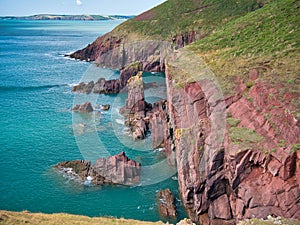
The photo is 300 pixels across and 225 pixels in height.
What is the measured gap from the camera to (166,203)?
38.6 metres

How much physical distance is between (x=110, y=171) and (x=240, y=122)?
18.0 metres

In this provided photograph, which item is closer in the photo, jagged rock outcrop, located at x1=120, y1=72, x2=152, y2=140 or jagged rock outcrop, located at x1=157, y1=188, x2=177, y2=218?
jagged rock outcrop, located at x1=157, y1=188, x2=177, y2=218

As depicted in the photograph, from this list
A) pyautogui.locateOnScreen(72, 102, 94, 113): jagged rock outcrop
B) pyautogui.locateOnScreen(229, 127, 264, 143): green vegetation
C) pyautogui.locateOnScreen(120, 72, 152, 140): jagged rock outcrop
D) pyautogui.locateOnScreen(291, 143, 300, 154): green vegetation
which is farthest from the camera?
pyautogui.locateOnScreen(72, 102, 94, 113): jagged rock outcrop

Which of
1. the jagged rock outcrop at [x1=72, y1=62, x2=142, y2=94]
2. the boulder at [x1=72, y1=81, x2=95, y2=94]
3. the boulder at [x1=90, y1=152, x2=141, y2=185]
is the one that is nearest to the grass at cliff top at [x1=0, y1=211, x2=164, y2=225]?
the boulder at [x1=90, y1=152, x2=141, y2=185]

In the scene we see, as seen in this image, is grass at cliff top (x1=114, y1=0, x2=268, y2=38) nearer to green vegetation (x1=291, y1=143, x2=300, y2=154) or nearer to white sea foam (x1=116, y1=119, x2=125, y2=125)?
white sea foam (x1=116, y1=119, x2=125, y2=125)

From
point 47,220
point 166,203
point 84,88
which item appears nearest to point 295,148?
point 166,203

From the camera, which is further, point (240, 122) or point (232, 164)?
point (240, 122)

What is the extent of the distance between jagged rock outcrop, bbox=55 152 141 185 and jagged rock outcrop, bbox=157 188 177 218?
4.60 meters

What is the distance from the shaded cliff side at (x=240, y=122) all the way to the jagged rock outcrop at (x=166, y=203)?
5.27ft

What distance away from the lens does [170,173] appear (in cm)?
4600

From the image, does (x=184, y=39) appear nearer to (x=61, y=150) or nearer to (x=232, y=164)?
(x=61, y=150)

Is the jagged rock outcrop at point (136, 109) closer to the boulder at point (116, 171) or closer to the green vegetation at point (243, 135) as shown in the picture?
the boulder at point (116, 171)

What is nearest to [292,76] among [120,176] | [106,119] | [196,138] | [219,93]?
[219,93]

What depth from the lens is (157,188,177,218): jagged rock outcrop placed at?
36.9m
